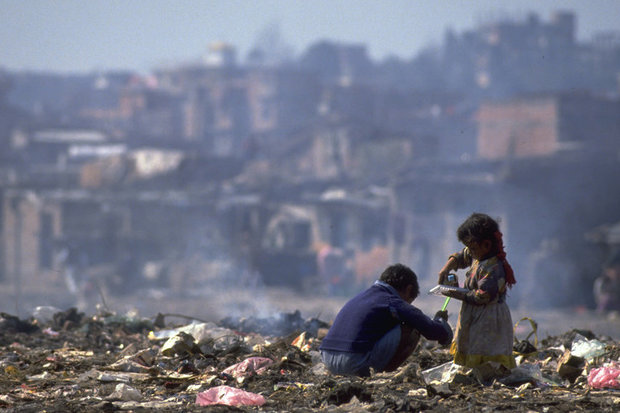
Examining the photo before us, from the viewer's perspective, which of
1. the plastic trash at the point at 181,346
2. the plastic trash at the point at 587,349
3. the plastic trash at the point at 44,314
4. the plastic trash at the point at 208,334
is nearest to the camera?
the plastic trash at the point at 587,349

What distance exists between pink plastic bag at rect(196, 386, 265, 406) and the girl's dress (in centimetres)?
131

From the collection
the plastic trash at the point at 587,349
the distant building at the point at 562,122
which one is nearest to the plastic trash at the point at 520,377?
the plastic trash at the point at 587,349

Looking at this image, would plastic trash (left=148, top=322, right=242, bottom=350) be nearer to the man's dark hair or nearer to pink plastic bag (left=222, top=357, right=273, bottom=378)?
pink plastic bag (left=222, top=357, right=273, bottom=378)

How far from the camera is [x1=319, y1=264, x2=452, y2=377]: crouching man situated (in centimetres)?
492

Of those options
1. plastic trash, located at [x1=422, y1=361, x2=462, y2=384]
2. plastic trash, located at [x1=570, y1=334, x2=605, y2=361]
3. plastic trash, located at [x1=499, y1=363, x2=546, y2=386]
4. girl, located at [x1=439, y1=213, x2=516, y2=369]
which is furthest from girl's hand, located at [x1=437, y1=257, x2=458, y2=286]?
plastic trash, located at [x1=570, y1=334, x2=605, y2=361]

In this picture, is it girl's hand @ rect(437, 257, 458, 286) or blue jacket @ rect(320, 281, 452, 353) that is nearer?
blue jacket @ rect(320, 281, 452, 353)

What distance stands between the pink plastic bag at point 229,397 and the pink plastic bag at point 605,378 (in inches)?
81.3

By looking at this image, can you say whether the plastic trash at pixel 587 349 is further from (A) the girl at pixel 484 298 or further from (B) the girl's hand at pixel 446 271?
(B) the girl's hand at pixel 446 271

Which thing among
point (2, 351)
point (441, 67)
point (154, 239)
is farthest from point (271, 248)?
point (441, 67)

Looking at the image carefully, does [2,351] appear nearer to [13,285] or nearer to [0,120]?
[13,285]

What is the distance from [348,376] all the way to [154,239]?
25.6 meters

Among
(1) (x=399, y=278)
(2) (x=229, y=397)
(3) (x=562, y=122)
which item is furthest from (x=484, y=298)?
(3) (x=562, y=122)

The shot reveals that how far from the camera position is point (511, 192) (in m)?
26.9

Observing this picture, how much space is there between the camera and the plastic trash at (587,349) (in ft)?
19.8
